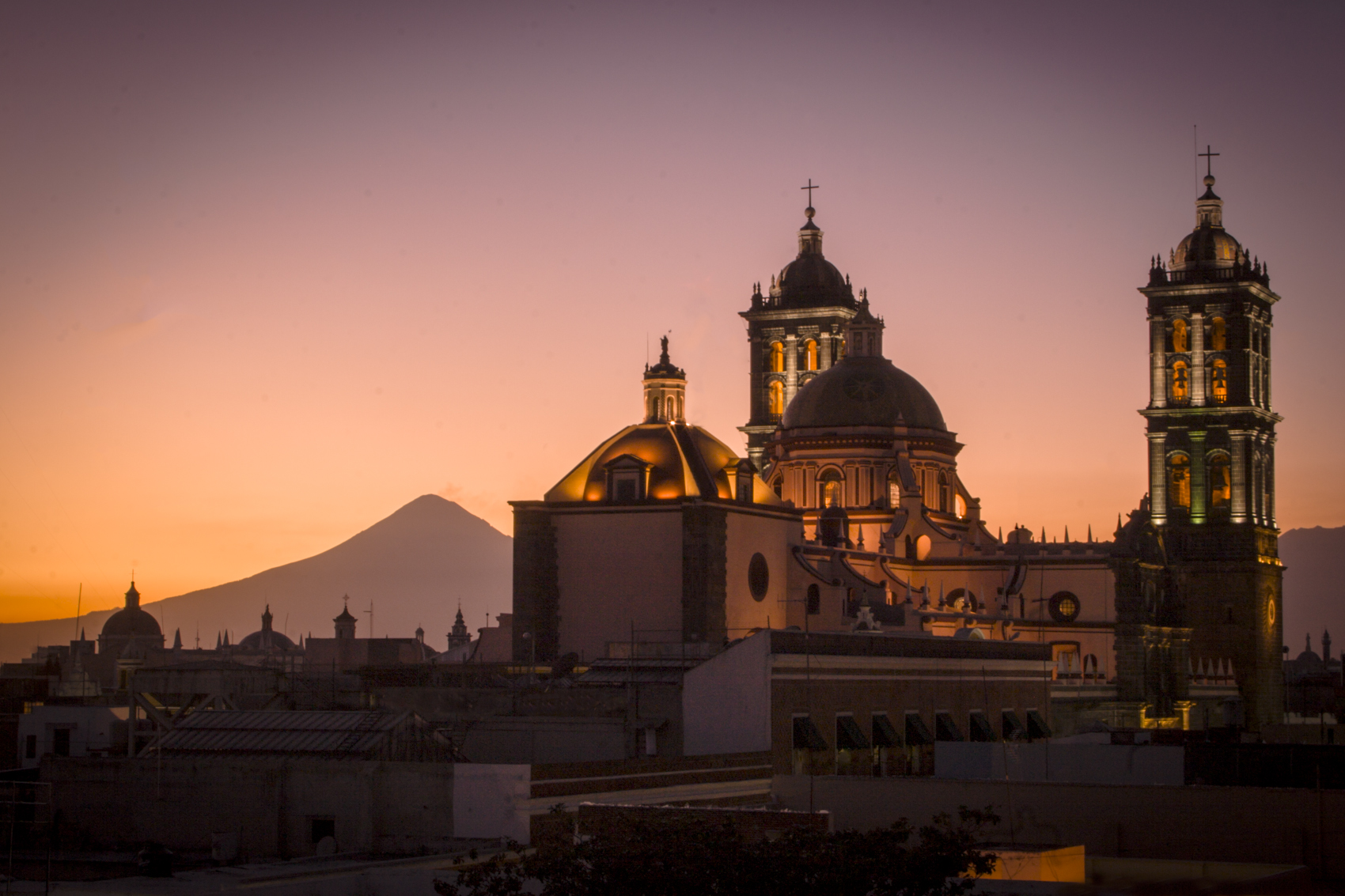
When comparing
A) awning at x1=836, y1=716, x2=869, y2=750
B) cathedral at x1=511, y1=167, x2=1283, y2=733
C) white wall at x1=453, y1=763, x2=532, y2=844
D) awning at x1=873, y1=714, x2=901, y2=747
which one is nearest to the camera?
white wall at x1=453, y1=763, x2=532, y2=844

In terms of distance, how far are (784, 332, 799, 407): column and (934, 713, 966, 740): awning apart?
56444 mm

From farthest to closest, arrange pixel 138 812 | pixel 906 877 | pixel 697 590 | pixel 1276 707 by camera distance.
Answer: pixel 1276 707
pixel 697 590
pixel 138 812
pixel 906 877

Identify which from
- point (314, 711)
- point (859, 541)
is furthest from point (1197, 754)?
point (859, 541)

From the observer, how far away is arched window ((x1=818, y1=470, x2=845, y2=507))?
347ft

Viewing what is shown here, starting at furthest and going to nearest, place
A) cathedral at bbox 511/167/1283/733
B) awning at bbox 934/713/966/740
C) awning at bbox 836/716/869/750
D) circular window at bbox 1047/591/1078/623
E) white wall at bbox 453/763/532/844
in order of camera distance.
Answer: circular window at bbox 1047/591/1078/623, cathedral at bbox 511/167/1283/733, awning at bbox 934/713/966/740, awning at bbox 836/716/869/750, white wall at bbox 453/763/532/844

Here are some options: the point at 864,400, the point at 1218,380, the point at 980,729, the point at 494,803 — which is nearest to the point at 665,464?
the point at 980,729

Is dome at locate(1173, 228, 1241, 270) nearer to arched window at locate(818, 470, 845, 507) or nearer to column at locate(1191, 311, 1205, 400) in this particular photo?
column at locate(1191, 311, 1205, 400)

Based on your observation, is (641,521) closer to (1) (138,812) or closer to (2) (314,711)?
(2) (314,711)

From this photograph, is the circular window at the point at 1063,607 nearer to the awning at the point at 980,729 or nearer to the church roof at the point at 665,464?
the church roof at the point at 665,464

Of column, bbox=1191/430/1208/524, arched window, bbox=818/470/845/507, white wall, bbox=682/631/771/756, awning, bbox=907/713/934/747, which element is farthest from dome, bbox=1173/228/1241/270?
white wall, bbox=682/631/771/756

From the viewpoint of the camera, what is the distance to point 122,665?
443 ft

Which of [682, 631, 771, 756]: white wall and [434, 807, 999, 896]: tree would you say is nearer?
[434, 807, 999, 896]: tree

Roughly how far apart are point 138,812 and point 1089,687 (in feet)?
182

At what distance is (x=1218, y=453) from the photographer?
127938 mm
